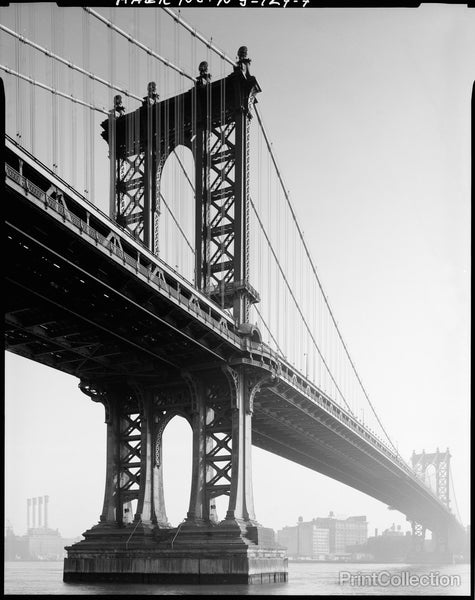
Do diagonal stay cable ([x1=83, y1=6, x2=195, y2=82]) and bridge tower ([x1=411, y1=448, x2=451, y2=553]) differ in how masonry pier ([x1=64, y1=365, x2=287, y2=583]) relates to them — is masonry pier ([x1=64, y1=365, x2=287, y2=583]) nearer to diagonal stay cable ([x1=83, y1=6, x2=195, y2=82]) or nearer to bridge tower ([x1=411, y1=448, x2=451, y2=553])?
diagonal stay cable ([x1=83, y1=6, x2=195, y2=82])

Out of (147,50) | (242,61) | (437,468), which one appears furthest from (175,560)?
(437,468)

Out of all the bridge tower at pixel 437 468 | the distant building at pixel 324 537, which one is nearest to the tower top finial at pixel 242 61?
the distant building at pixel 324 537

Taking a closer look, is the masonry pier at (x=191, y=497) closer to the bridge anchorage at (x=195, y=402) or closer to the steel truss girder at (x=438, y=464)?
the bridge anchorage at (x=195, y=402)

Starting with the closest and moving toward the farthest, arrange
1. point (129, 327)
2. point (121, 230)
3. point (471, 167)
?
point (471, 167), point (121, 230), point (129, 327)

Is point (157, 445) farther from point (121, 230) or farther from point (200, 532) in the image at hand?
point (121, 230)

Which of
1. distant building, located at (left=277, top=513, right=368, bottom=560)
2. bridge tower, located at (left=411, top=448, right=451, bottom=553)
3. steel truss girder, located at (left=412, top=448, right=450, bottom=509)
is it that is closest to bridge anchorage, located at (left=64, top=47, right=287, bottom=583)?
distant building, located at (left=277, top=513, right=368, bottom=560)

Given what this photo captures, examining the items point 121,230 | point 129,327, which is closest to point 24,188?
point 121,230

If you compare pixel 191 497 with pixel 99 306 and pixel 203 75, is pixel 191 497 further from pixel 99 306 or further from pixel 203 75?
pixel 203 75
